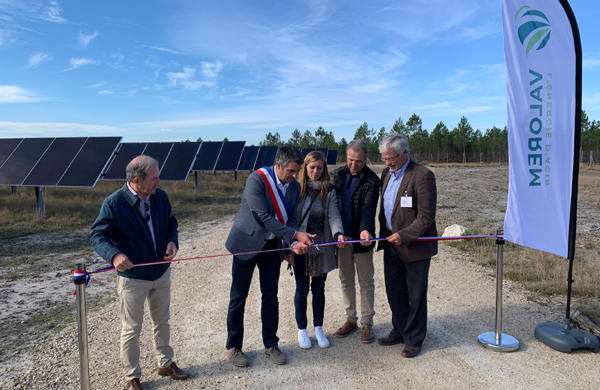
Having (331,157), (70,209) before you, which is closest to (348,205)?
(70,209)

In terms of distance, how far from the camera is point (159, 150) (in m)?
20.7

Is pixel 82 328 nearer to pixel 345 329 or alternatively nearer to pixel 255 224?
pixel 255 224

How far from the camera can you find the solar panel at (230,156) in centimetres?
2394

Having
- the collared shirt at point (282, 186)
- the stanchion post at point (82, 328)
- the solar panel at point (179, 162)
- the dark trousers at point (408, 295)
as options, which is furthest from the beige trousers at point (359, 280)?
the solar panel at point (179, 162)

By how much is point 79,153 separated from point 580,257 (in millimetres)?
14407

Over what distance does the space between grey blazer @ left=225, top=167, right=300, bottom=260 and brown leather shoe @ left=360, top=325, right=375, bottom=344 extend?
132 centimetres

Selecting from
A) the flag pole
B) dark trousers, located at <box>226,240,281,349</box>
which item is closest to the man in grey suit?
dark trousers, located at <box>226,240,281,349</box>

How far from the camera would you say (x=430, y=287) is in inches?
232

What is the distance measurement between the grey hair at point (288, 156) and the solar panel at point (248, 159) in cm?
2182

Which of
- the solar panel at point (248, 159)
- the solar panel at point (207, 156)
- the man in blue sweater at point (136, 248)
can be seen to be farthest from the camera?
the solar panel at point (248, 159)

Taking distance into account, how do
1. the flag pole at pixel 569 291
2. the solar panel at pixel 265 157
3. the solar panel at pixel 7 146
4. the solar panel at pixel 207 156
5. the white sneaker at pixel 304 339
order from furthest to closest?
the solar panel at pixel 265 157 < the solar panel at pixel 207 156 < the solar panel at pixel 7 146 < the white sneaker at pixel 304 339 < the flag pole at pixel 569 291

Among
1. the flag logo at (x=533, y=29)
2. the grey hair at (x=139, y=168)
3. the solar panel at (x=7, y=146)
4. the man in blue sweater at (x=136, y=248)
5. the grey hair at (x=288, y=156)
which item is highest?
the flag logo at (x=533, y=29)

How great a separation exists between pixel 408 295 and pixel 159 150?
1885 centimetres

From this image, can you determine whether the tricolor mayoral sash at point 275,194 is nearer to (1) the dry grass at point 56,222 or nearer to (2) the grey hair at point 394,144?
(2) the grey hair at point 394,144
